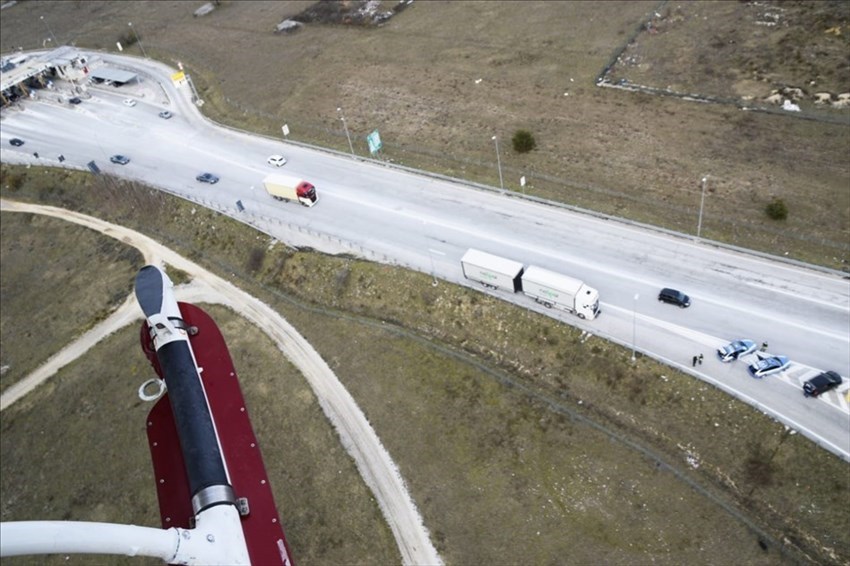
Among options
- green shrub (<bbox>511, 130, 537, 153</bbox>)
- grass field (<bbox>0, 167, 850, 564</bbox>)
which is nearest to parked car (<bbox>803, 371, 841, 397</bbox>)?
grass field (<bbox>0, 167, 850, 564</bbox>)

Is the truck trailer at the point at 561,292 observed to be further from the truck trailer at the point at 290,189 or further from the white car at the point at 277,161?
the white car at the point at 277,161

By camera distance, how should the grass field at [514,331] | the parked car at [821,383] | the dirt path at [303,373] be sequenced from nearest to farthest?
1. the grass field at [514,331]
2. the parked car at [821,383]
3. the dirt path at [303,373]

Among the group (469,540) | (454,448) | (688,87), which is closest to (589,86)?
(688,87)

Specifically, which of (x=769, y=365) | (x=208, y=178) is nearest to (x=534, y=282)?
(x=769, y=365)

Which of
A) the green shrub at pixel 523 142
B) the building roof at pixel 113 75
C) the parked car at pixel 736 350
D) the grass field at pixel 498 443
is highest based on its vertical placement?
the building roof at pixel 113 75

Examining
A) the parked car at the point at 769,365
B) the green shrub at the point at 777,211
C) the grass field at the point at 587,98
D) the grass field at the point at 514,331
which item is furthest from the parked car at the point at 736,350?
the green shrub at the point at 777,211

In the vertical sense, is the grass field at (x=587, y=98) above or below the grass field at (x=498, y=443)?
above

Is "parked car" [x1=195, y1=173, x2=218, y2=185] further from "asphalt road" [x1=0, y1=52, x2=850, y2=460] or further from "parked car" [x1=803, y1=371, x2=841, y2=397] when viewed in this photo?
"parked car" [x1=803, y1=371, x2=841, y2=397]
